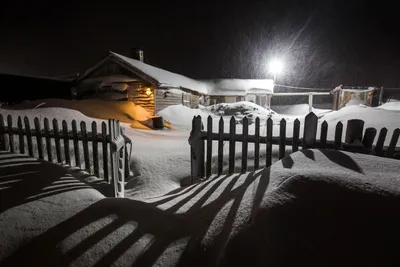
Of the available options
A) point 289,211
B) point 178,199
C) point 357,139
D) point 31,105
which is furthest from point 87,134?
point 31,105

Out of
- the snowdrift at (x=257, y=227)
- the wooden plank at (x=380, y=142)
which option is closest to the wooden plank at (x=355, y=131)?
the wooden plank at (x=380, y=142)

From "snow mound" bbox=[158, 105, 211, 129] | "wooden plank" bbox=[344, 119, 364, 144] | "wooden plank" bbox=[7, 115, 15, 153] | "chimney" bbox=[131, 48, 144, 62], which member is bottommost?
"snow mound" bbox=[158, 105, 211, 129]

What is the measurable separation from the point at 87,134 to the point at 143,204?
246cm

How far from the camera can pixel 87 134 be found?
4160mm

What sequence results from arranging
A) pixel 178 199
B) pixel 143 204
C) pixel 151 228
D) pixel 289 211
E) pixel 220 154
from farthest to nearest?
1. pixel 220 154
2. pixel 178 199
3. pixel 143 204
4. pixel 151 228
5. pixel 289 211

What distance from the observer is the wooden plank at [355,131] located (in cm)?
281

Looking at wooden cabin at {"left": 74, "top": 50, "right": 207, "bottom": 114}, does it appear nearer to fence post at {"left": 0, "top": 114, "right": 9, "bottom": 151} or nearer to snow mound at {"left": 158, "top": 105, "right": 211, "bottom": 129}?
snow mound at {"left": 158, "top": 105, "right": 211, "bottom": 129}

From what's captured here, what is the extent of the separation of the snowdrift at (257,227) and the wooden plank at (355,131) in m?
0.65

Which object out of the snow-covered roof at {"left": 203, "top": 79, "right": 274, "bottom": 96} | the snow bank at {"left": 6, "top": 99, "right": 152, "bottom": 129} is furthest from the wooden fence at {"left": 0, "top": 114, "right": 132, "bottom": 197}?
the snow-covered roof at {"left": 203, "top": 79, "right": 274, "bottom": 96}

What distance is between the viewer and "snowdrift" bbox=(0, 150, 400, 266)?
134cm

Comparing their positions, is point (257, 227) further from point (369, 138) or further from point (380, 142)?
point (380, 142)

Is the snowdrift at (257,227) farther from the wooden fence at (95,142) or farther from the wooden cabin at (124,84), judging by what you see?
the wooden cabin at (124,84)

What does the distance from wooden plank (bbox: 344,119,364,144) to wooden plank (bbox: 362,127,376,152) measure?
0.07 meters

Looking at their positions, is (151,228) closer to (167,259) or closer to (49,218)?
(167,259)
